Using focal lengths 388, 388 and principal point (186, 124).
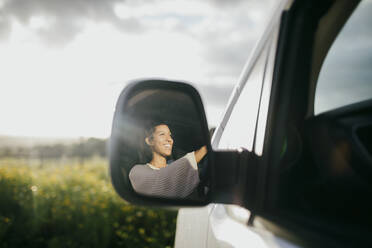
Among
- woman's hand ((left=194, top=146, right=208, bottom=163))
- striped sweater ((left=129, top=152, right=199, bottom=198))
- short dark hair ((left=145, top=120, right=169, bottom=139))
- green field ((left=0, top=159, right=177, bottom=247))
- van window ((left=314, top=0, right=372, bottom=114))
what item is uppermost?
van window ((left=314, top=0, right=372, bottom=114))

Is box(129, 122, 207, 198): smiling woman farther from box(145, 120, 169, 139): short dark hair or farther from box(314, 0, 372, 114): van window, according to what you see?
box(314, 0, 372, 114): van window

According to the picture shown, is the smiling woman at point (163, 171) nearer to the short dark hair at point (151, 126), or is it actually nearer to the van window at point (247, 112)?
the short dark hair at point (151, 126)

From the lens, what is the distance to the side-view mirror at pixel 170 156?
116 cm

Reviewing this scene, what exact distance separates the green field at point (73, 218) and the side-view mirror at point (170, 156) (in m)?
5.65

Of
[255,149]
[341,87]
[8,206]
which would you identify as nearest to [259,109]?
[255,149]

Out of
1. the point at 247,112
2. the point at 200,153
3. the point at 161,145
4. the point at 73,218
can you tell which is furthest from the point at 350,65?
the point at 73,218

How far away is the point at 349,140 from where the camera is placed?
52.0 inches

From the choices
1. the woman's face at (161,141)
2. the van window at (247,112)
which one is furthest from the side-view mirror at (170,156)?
the van window at (247,112)

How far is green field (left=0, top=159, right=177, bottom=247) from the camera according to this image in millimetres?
7051

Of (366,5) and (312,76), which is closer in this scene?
(366,5)

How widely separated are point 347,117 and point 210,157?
0.55 metres

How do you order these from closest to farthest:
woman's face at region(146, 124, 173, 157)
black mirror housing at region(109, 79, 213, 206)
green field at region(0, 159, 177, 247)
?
black mirror housing at region(109, 79, 213, 206) < woman's face at region(146, 124, 173, 157) < green field at region(0, 159, 177, 247)

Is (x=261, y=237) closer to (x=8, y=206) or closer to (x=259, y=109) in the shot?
(x=259, y=109)

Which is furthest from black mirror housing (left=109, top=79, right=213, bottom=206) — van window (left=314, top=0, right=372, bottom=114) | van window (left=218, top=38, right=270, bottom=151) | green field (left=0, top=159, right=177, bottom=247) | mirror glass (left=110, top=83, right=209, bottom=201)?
green field (left=0, top=159, right=177, bottom=247)
